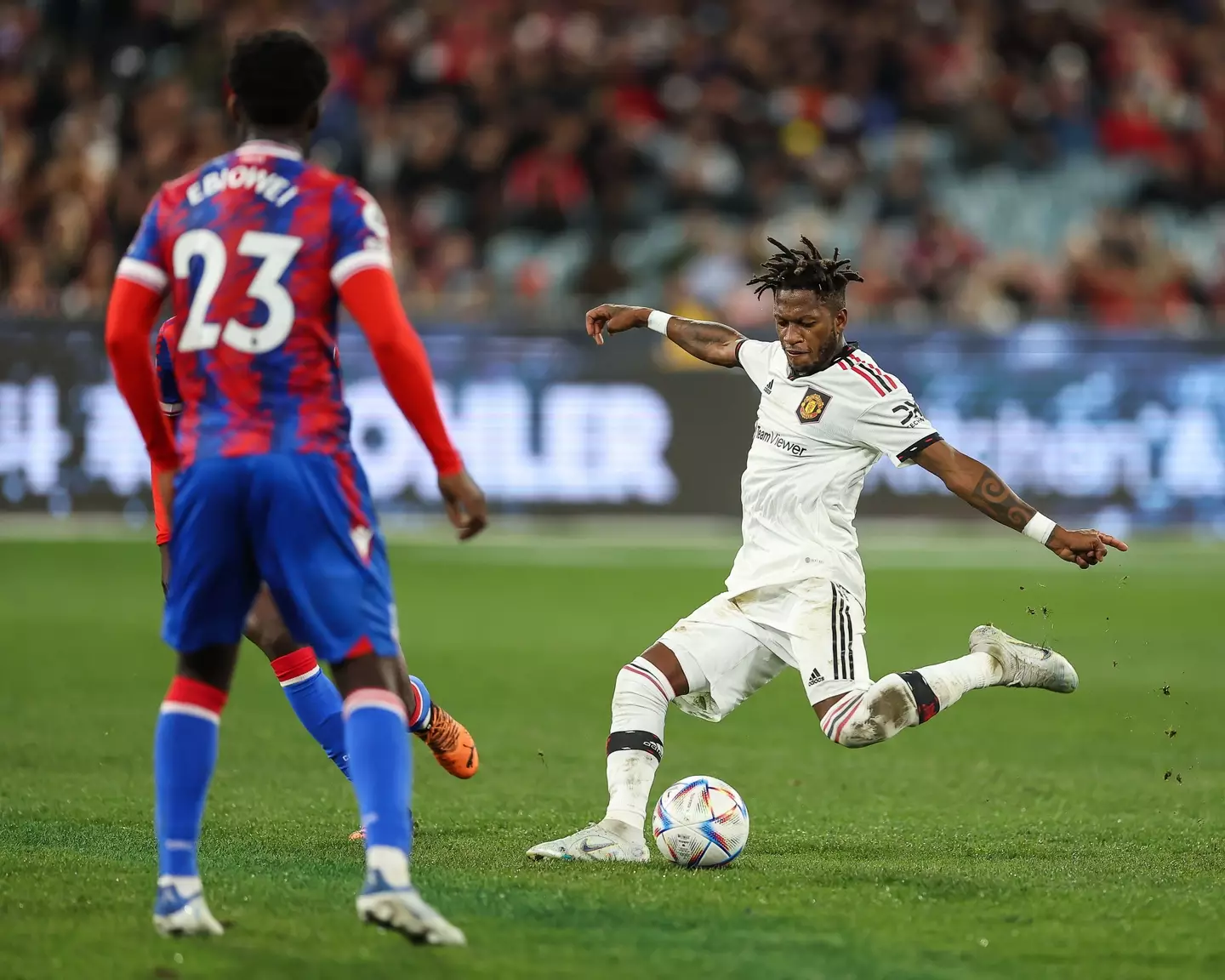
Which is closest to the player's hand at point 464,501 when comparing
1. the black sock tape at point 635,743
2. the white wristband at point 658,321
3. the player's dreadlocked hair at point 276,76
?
the player's dreadlocked hair at point 276,76

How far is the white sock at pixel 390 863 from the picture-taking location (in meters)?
4.35

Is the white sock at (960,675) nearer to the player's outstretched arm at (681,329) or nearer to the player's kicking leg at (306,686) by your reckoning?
the player's outstretched arm at (681,329)

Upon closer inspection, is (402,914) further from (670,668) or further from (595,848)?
(670,668)

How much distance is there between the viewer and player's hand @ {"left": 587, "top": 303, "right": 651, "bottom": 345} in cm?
677

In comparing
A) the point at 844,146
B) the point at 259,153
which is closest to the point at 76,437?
the point at 844,146

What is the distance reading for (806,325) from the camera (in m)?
6.11

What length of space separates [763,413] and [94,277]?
13.0 m

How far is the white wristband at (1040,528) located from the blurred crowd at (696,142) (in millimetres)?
12260

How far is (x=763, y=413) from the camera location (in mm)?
6344

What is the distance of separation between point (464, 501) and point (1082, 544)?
220 cm

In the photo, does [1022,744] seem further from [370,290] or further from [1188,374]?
[1188,374]

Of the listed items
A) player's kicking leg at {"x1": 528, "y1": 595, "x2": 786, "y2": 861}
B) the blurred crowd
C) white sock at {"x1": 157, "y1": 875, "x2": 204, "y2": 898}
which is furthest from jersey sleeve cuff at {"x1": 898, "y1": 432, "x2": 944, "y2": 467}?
the blurred crowd

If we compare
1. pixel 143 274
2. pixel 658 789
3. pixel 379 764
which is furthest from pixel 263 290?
pixel 658 789

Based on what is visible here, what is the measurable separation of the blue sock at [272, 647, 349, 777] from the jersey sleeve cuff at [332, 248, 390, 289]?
6.87ft
